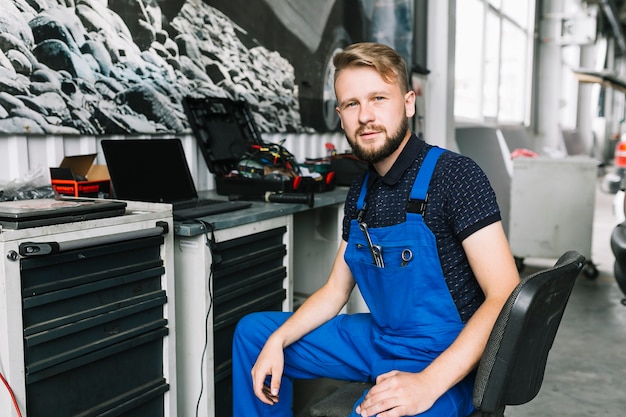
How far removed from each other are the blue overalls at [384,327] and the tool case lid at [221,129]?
3.54 feet

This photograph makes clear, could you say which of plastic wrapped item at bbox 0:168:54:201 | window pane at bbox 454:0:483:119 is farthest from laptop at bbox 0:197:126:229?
window pane at bbox 454:0:483:119

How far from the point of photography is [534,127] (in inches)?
328

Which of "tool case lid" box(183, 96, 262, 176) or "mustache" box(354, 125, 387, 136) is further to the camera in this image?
"tool case lid" box(183, 96, 262, 176)

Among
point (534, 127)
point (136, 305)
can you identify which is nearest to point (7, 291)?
point (136, 305)

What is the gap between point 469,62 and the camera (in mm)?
6039

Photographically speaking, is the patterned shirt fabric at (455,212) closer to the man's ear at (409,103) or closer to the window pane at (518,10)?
the man's ear at (409,103)

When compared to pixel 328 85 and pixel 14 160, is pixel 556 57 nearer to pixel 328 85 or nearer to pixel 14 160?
pixel 328 85

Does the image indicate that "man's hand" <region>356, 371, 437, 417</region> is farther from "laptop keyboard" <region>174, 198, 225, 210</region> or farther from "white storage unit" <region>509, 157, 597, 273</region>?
"white storage unit" <region>509, 157, 597, 273</region>

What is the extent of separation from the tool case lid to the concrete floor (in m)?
0.98

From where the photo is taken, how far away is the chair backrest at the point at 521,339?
3.52 ft

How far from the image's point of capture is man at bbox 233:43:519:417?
125cm

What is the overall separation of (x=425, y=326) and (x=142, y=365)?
0.73 m

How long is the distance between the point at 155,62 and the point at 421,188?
4.27ft

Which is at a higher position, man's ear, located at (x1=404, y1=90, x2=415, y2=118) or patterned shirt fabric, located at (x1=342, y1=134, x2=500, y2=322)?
man's ear, located at (x1=404, y1=90, x2=415, y2=118)
